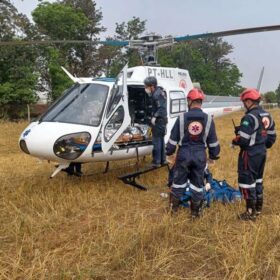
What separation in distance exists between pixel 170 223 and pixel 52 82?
34731 mm

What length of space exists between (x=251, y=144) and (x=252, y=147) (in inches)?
2.3

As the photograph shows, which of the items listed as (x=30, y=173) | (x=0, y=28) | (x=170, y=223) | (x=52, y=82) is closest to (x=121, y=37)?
(x=52, y=82)

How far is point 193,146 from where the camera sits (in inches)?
229

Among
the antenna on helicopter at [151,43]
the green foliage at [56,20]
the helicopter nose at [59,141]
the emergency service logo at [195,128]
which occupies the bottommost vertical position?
the helicopter nose at [59,141]

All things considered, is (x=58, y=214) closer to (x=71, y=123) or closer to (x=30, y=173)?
(x=71, y=123)

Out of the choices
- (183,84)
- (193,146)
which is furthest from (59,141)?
(183,84)

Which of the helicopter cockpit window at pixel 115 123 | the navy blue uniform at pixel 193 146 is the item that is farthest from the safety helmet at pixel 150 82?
the navy blue uniform at pixel 193 146

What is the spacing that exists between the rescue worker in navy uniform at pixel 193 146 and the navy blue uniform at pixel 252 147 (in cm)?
Answer: 39

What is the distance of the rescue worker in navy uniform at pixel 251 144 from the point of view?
5.73m

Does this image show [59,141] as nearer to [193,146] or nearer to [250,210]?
[193,146]

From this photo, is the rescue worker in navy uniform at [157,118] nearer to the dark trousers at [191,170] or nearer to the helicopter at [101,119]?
the helicopter at [101,119]

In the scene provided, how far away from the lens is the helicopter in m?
6.76

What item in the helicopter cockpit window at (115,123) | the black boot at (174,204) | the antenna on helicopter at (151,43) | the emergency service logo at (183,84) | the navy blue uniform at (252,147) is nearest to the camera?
the navy blue uniform at (252,147)

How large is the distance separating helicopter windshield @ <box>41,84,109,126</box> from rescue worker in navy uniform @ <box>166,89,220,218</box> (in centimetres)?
174
